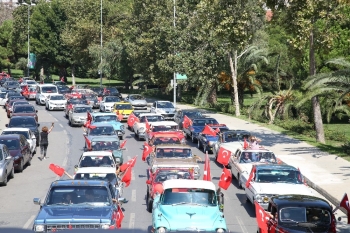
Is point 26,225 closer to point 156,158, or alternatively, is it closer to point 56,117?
point 156,158

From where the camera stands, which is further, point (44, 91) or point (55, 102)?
point (44, 91)

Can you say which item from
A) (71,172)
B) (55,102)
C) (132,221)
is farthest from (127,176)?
(55,102)

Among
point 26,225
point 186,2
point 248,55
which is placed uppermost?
point 186,2

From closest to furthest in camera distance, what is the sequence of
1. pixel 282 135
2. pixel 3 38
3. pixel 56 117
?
1. pixel 282 135
2. pixel 56 117
3. pixel 3 38

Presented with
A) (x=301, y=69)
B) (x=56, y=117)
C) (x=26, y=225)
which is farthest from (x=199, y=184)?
(x=301, y=69)

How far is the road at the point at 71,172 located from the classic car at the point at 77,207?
1734mm

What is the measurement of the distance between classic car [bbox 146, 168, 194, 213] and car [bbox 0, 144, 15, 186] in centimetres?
603

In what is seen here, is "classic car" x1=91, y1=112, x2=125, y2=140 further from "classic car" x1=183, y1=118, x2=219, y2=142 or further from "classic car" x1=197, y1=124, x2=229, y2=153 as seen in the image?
"classic car" x1=197, y1=124, x2=229, y2=153

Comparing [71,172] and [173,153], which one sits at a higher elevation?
[173,153]

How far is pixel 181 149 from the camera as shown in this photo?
2381 cm

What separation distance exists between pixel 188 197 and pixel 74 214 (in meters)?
2.84

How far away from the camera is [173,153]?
23625mm

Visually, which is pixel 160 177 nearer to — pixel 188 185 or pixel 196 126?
pixel 188 185

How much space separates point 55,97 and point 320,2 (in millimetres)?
29791
